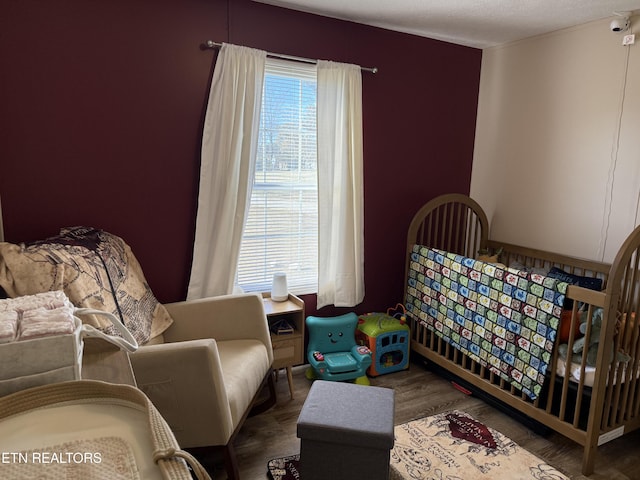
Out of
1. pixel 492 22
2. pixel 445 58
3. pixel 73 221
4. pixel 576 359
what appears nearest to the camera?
pixel 576 359

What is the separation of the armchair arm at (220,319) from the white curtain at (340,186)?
719mm

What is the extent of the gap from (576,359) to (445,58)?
2232mm

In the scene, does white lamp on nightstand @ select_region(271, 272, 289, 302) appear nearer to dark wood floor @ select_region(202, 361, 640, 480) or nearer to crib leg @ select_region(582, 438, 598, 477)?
dark wood floor @ select_region(202, 361, 640, 480)

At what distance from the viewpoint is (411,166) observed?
3.12 metres

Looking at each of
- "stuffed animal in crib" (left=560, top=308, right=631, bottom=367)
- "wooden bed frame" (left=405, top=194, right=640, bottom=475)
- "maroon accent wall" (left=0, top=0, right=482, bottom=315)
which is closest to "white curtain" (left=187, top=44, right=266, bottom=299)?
"maroon accent wall" (left=0, top=0, right=482, bottom=315)

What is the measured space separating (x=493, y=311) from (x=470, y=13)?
1766 millimetres

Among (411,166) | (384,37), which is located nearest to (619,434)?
(411,166)

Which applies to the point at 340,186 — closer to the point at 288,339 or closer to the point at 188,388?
the point at 288,339

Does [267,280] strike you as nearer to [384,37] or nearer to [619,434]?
[384,37]

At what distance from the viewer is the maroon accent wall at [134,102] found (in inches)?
77.9

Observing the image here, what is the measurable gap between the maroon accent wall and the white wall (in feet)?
2.55

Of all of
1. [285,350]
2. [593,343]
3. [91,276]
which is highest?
[91,276]

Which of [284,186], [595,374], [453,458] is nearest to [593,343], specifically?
[595,374]

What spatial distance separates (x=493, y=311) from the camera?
227cm
